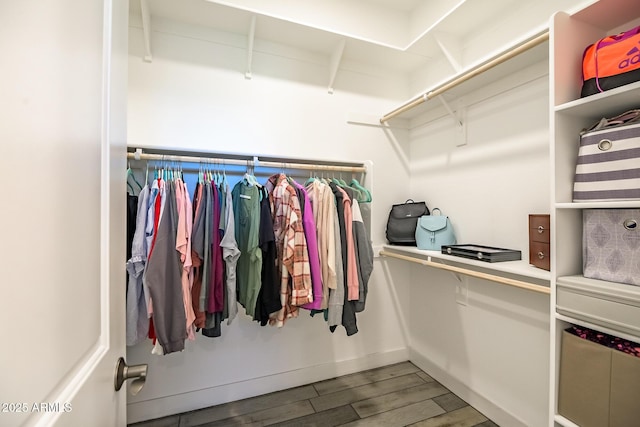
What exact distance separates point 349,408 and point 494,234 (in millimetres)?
1452

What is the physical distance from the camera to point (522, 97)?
1.51 m

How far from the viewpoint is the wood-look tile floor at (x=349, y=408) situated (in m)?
1.61

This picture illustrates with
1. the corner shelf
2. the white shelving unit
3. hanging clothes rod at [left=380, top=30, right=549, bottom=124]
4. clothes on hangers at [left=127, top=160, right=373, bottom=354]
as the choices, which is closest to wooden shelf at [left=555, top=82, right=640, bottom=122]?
the white shelving unit

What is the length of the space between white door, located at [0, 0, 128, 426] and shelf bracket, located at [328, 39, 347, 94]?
1602 millimetres

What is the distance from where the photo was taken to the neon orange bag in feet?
2.83

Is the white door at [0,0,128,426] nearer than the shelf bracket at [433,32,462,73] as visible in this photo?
Yes

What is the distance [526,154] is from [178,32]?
2.28m

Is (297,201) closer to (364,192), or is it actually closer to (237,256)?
(237,256)

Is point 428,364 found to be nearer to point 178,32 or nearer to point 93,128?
point 93,128

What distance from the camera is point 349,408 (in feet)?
5.64

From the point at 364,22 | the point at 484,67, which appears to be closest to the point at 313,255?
the point at 484,67

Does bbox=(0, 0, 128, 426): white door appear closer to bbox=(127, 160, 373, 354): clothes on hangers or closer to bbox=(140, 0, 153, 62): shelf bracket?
bbox=(127, 160, 373, 354): clothes on hangers

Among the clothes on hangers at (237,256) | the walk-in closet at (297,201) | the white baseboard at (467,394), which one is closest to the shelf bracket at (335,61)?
the walk-in closet at (297,201)

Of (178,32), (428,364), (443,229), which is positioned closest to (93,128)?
(178,32)
